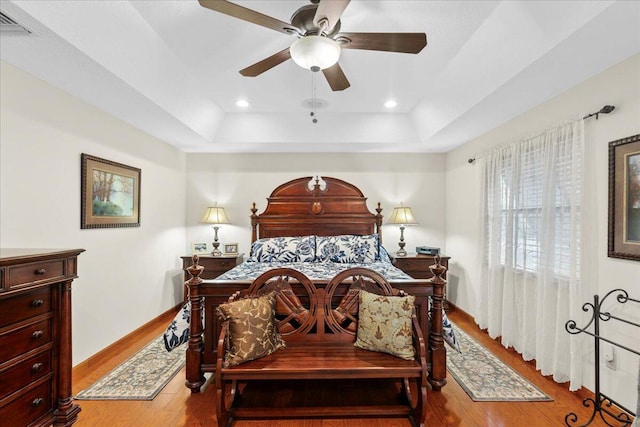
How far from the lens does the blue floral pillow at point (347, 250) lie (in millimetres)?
3746

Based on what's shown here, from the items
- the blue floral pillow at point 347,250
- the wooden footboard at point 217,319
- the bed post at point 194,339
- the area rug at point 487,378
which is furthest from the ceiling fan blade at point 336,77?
the area rug at point 487,378

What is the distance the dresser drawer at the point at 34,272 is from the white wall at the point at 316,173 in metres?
2.83

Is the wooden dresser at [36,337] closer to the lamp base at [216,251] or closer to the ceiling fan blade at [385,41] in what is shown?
the ceiling fan blade at [385,41]

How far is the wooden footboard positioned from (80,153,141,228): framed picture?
4.08 ft

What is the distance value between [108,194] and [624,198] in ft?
13.7

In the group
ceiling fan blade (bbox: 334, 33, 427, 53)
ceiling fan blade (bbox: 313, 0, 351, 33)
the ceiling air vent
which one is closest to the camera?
ceiling fan blade (bbox: 313, 0, 351, 33)

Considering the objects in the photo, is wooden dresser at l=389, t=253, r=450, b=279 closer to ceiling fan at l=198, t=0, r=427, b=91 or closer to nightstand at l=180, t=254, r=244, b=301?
nightstand at l=180, t=254, r=244, b=301

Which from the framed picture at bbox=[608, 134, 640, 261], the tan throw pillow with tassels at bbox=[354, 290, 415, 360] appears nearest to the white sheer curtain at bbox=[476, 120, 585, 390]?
the framed picture at bbox=[608, 134, 640, 261]

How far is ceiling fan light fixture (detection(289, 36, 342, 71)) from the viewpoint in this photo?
1607mm

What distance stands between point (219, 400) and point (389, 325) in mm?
1176

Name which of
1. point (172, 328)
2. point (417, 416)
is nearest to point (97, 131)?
point (172, 328)

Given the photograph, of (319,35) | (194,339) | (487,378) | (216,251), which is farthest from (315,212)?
(319,35)

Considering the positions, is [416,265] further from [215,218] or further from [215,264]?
[215,218]

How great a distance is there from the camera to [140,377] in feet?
8.30
